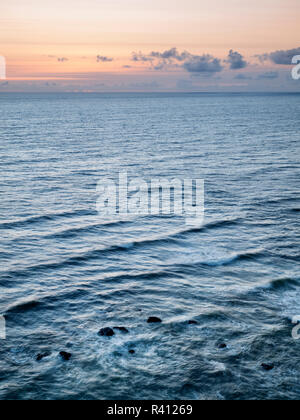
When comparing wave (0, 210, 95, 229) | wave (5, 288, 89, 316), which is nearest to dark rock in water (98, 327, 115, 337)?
wave (5, 288, 89, 316)

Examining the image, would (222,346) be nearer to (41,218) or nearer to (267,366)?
(267,366)

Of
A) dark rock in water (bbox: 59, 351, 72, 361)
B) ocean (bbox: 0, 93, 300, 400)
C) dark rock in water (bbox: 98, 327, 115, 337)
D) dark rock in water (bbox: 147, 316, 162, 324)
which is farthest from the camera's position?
dark rock in water (bbox: 147, 316, 162, 324)

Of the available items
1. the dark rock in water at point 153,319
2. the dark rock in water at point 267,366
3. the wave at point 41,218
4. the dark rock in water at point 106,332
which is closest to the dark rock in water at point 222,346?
the dark rock in water at point 267,366

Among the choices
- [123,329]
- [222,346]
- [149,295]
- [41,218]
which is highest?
[41,218]

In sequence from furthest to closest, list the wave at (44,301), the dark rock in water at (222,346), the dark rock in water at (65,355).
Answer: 1. the wave at (44,301)
2. the dark rock in water at (222,346)
3. the dark rock in water at (65,355)

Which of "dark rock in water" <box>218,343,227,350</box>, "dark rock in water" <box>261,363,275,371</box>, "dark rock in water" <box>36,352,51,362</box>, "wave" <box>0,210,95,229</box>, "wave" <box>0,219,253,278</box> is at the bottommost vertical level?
"dark rock in water" <box>261,363,275,371</box>

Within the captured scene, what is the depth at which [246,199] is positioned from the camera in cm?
4169

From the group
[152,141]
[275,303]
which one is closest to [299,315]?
[275,303]

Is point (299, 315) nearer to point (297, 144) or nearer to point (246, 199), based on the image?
point (246, 199)

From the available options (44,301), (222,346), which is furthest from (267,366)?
(44,301)

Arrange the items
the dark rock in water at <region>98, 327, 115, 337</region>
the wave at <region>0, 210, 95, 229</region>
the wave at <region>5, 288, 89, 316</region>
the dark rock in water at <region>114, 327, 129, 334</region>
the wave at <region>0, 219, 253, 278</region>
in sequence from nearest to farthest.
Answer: the dark rock in water at <region>98, 327, 115, 337</region> < the dark rock in water at <region>114, 327, 129, 334</region> < the wave at <region>5, 288, 89, 316</region> < the wave at <region>0, 219, 253, 278</region> < the wave at <region>0, 210, 95, 229</region>

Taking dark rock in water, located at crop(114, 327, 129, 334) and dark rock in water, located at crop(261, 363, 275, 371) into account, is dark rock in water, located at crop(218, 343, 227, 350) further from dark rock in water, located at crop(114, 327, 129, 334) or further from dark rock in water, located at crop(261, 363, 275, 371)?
dark rock in water, located at crop(114, 327, 129, 334)

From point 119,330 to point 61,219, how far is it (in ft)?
57.8

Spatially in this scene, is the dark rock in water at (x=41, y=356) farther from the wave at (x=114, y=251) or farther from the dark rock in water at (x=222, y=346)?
the wave at (x=114, y=251)
